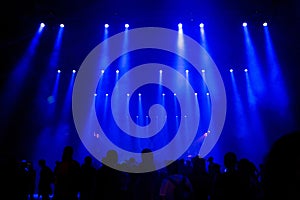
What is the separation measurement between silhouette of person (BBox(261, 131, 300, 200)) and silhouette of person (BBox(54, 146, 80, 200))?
14.0 feet

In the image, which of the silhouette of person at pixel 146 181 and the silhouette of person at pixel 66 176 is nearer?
the silhouette of person at pixel 146 181

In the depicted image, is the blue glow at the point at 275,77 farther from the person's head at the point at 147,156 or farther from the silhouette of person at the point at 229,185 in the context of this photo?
the person's head at the point at 147,156

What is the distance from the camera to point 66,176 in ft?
15.1

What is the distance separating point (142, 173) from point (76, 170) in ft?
4.54

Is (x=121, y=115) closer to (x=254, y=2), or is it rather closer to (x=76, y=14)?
(x=76, y=14)

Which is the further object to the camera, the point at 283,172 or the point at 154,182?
the point at 154,182

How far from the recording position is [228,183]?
3.54 meters

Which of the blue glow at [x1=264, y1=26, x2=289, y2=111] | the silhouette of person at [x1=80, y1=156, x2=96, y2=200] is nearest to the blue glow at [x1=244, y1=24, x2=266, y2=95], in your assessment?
the blue glow at [x1=264, y1=26, x2=289, y2=111]

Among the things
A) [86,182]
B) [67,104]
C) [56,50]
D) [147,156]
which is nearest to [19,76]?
[56,50]

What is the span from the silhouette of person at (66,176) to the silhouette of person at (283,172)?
14.0 feet

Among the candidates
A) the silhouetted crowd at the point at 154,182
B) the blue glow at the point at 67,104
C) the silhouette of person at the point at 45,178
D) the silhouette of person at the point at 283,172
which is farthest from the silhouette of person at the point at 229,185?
the blue glow at the point at 67,104

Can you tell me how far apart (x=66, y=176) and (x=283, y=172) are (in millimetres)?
4456

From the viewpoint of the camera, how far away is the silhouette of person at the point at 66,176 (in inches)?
182

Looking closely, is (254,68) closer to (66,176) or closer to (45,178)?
(45,178)
